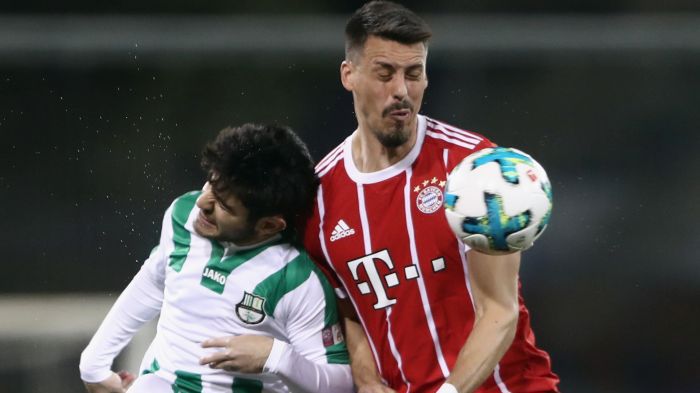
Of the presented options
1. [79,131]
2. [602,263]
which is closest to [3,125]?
[79,131]

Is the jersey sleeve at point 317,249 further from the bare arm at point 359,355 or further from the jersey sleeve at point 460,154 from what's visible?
the jersey sleeve at point 460,154

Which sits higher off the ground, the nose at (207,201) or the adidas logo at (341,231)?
the nose at (207,201)

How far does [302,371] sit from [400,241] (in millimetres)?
379

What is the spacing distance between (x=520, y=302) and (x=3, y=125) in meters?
3.90

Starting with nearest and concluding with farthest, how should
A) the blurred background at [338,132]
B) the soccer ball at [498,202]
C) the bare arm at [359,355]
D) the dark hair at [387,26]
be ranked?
1. the soccer ball at [498,202]
2. the dark hair at [387,26]
3. the bare arm at [359,355]
4. the blurred background at [338,132]

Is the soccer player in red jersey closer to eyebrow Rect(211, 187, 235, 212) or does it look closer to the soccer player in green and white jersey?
the soccer player in green and white jersey

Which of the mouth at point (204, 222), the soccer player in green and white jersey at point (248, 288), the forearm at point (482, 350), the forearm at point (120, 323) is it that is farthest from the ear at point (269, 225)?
the forearm at point (482, 350)

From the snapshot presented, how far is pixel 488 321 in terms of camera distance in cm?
241

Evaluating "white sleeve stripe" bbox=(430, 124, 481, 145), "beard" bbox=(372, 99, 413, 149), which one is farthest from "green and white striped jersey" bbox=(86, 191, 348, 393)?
"white sleeve stripe" bbox=(430, 124, 481, 145)

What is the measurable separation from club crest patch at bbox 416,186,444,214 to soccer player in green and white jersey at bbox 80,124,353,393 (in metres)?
0.27

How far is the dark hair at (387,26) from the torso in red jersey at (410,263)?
24 cm

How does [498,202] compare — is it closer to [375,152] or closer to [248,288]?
[375,152]

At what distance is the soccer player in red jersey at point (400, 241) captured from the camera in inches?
98.6

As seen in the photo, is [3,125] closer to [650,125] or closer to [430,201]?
[650,125]
